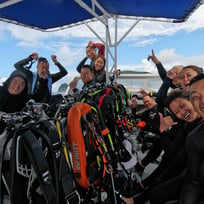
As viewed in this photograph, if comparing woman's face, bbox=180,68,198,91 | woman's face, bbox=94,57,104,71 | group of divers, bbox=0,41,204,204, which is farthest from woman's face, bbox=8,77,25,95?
woman's face, bbox=180,68,198,91

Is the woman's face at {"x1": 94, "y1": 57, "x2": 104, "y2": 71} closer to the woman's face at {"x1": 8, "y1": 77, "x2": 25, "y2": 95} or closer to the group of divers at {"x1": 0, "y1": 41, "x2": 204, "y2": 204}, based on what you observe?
the group of divers at {"x1": 0, "y1": 41, "x2": 204, "y2": 204}

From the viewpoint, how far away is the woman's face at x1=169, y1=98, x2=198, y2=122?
165 cm

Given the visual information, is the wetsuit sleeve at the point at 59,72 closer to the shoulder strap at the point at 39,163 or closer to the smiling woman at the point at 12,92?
the smiling woman at the point at 12,92

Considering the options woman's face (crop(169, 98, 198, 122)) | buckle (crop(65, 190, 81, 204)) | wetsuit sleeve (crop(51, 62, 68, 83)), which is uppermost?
wetsuit sleeve (crop(51, 62, 68, 83))

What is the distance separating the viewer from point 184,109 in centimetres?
170

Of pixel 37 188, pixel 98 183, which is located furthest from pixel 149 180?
pixel 37 188

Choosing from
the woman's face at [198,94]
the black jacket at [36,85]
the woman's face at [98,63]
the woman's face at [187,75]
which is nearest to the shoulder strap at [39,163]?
the woman's face at [198,94]

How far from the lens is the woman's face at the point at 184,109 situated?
1.65 metres

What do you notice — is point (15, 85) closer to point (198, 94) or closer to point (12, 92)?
point (12, 92)

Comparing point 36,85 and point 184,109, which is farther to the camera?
point 36,85

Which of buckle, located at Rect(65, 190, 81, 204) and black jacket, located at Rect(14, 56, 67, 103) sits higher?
black jacket, located at Rect(14, 56, 67, 103)

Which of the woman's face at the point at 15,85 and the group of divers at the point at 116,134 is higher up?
the woman's face at the point at 15,85

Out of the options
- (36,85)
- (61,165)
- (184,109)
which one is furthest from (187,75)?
(36,85)

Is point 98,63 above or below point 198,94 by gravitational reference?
above
